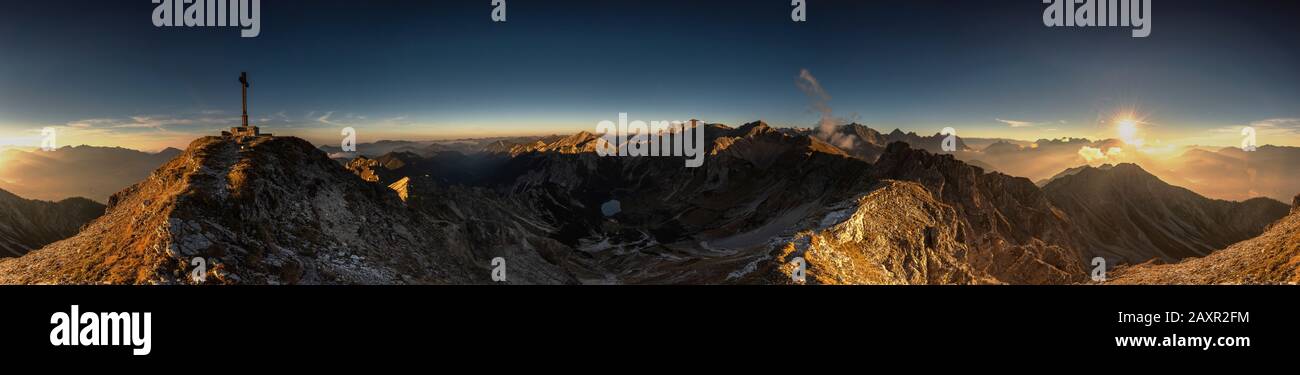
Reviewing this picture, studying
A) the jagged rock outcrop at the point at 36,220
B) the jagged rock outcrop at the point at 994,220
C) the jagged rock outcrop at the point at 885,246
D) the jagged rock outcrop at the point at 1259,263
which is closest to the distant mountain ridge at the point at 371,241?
the jagged rock outcrop at the point at 885,246

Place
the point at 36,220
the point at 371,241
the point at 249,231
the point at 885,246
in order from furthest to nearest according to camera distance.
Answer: the point at 36,220 < the point at 885,246 < the point at 371,241 < the point at 249,231

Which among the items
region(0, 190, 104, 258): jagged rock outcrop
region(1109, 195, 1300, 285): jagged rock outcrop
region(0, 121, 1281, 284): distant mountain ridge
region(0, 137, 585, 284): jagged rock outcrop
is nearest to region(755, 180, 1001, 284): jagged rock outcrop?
region(0, 121, 1281, 284): distant mountain ridge

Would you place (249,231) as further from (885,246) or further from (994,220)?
(994,220)

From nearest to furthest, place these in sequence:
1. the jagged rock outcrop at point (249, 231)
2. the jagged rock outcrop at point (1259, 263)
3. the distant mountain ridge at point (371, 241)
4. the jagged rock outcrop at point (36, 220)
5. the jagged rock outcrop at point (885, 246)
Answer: the jagged rock outcrop at point (249, 231) < the distant mountain ridge at point (371, 241) < the jagged rock outcrop at point (1259, 263) < the jagged rock outcrop at point (885, 246) < the jagged rock outcrop at point (36, 220)

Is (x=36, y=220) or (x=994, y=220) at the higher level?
(x=994, y=220)

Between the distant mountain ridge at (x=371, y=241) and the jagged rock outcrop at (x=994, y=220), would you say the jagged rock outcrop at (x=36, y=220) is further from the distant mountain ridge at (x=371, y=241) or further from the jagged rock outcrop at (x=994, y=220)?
the jagged rock outcrop at (x=994, y=220)

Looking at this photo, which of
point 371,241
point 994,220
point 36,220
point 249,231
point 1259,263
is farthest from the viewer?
point 36,220

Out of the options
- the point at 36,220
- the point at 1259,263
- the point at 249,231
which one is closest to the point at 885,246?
the point at 1259,263
